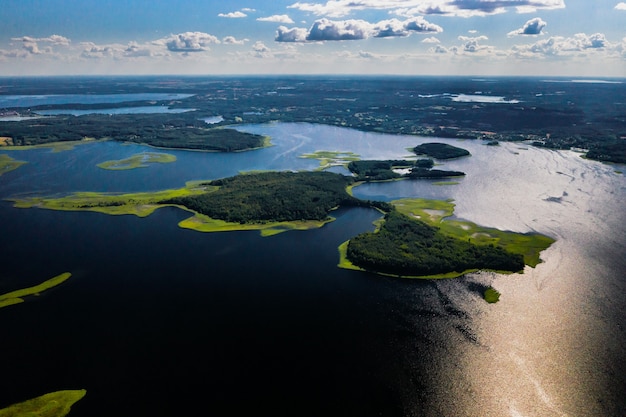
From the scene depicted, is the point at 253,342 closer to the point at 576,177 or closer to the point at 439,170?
the point at 439,170

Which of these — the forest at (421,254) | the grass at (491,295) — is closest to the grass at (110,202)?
the forest at (421,254)

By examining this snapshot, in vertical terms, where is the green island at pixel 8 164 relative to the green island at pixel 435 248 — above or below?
above

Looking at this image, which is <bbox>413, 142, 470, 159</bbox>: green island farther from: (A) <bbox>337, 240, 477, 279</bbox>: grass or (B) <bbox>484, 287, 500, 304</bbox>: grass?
(B) <bbox>484, 287, 500, 304</bbox>: grass

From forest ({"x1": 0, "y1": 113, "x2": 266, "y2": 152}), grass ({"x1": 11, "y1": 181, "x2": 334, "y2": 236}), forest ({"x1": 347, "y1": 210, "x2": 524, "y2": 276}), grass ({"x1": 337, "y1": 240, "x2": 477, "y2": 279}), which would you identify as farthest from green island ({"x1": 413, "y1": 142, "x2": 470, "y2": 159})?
grass ({"x1": 337, "y1": 240, "x2": 477, "y2": 279})

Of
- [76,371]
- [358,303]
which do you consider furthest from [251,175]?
[76,371]

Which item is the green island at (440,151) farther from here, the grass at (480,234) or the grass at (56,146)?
the grass at (56,146)

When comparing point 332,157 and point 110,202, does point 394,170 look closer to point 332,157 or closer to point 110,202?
point 332,157
